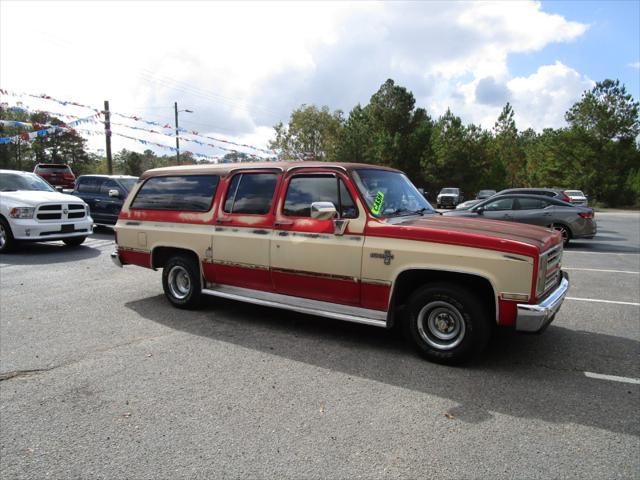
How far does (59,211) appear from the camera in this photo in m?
10.9

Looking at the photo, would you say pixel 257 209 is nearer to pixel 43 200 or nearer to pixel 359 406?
pixel 359 406

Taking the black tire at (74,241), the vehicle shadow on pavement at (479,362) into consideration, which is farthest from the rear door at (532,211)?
the black tire at (74,241)

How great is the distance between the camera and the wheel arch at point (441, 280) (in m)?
4.27

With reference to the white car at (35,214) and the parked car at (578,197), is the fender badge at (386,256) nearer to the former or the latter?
the white car at (35,214)

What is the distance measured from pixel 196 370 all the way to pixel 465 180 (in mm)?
52328

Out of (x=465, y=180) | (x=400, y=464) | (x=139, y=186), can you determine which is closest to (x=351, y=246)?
(x=400, y=464)

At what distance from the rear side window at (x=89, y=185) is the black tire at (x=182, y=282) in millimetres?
9930

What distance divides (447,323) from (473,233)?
0.89 metres

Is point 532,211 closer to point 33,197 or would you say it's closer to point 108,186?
point 108,186

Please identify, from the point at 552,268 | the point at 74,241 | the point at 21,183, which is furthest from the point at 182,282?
the point at 21,183

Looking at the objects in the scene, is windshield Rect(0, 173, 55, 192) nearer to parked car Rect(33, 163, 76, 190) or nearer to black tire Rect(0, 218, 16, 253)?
black tire Rect(0, 218, 16, 253)

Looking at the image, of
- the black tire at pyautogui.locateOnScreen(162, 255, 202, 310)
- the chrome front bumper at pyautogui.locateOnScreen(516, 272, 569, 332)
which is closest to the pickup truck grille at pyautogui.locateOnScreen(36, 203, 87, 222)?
the black tire at pyautogui.locateOnScreen(162, 255, 202, 310)

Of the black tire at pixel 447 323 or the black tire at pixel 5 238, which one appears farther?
the black tire at pixel 5 238

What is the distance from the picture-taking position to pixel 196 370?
13.9 feet
